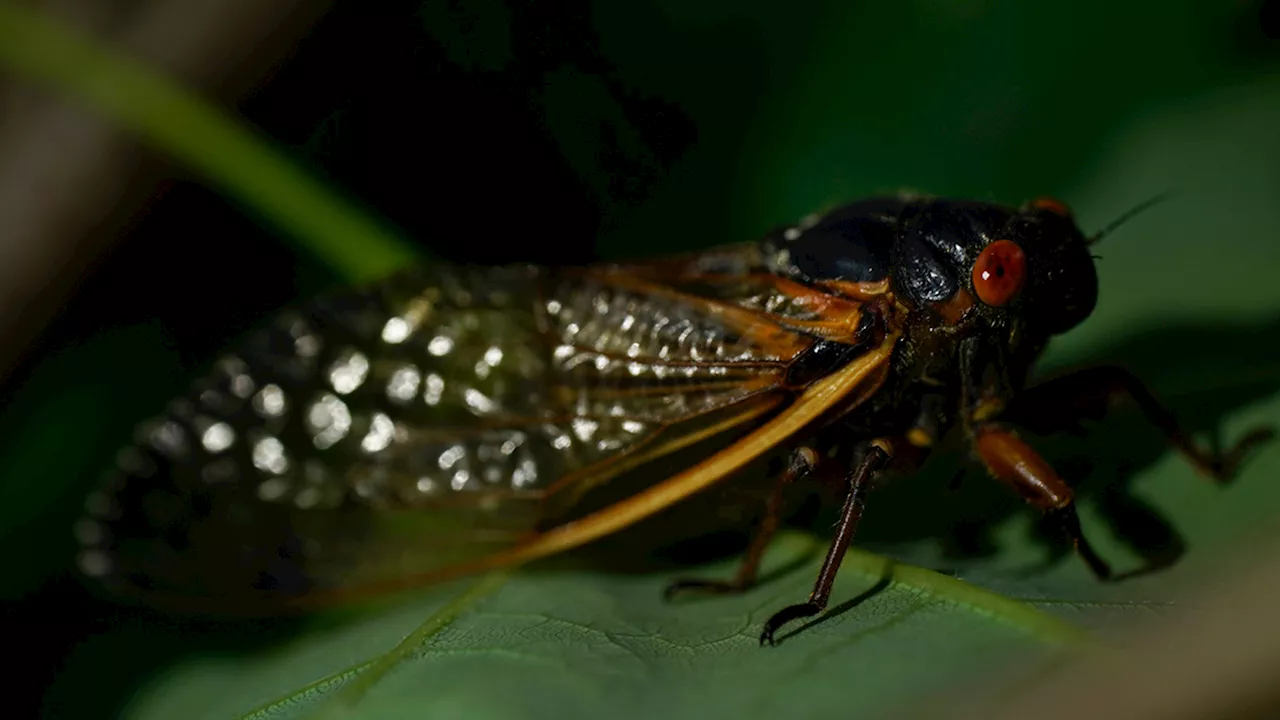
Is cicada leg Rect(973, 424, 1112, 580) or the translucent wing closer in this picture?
cicada leg Rect(973, 424, 1112, 580)

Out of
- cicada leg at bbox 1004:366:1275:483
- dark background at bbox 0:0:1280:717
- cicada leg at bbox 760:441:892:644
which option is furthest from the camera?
dark background at bbox 0:0:1280:717

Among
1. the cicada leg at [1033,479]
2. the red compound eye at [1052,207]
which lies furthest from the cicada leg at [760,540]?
the red compound eye at [1052,207]

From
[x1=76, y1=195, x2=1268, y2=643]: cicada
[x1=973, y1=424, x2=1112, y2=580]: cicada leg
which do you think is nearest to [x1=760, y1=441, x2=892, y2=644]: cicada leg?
[x1=76, y1=195, x2=1268, y2=643]: cicada

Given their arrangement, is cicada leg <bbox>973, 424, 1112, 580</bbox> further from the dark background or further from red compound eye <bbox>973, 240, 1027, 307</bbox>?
the dark background

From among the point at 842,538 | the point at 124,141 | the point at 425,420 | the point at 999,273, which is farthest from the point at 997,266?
the point at 124,141

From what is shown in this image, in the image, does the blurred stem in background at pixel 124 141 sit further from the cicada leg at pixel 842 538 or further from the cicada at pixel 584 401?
the cicada leg at pixel 842 538

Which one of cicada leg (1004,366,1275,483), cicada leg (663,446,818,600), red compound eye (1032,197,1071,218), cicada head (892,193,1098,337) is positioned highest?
red compound eye (1032,197,1071,218)

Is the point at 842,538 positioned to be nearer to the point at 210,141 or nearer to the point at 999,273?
the point at 999,273

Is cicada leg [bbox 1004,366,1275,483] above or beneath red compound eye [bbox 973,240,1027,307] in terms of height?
beneath
